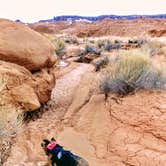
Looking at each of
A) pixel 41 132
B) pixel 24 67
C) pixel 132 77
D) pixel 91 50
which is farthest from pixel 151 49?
pixel 41 132

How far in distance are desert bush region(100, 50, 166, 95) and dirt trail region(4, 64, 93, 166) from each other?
4.61 ft

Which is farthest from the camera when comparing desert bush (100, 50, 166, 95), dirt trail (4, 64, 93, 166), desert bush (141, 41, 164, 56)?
desert bush (141, 41, 164, 56)

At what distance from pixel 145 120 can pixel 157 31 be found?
40.4 meters

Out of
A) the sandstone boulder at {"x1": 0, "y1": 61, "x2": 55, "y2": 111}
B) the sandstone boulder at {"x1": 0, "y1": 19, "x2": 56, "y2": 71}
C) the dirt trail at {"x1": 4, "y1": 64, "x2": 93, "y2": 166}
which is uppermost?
the sandstone boulder at {"x1": 0, "y1": 19, "x2": 56, "y2": 71}

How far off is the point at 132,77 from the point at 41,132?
2704 mm

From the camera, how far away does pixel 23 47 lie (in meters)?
9.83

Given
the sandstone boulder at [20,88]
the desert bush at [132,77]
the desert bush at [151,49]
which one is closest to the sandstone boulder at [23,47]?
the sandstone boulder at [20,88]

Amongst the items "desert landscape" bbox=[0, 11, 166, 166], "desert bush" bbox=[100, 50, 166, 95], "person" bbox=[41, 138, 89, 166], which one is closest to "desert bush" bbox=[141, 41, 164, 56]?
"desert bush" bbox=[100, 50, 166, 95]

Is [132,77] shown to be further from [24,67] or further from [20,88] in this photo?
[20,88]

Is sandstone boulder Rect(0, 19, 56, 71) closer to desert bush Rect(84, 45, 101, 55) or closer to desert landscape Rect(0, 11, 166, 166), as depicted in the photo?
desert landscape Rect(0, 11, 166, 166)

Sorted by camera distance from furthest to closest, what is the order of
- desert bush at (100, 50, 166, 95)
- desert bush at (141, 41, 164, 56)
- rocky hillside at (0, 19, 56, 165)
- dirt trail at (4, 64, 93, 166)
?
desert bush at (141, 41, 164, 56) → desert bush at (100, 50, 166, 95) → rocky hillside at (0, 19, 56, 165) → dirt trail at (4, 64, 93, 166)

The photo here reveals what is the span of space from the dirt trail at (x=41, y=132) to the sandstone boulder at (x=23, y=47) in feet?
3.84

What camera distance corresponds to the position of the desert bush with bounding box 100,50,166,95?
31.5 ft

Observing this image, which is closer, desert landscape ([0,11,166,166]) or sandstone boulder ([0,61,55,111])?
desert landscape ([0,11,166,166])
